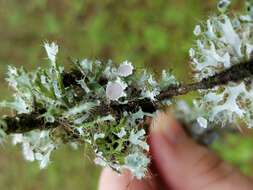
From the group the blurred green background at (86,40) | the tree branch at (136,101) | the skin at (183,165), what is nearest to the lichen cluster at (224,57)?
the tree branch at (136,101)

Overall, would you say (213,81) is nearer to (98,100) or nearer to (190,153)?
(98,100)

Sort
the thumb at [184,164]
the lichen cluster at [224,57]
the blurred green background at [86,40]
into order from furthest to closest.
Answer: the blurred green background at [86,40] → the thumb at [184,164] → the lichen cluster at [224,57]

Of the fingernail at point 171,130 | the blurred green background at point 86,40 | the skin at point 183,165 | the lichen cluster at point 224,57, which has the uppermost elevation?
the blurred green background at point 86,40

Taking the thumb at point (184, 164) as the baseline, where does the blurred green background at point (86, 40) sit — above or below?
above

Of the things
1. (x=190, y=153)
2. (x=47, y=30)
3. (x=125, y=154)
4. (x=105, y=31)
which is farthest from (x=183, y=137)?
(x=47, y=30)

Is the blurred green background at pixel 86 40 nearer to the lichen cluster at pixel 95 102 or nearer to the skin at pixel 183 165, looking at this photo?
the skin at pixel 183 165

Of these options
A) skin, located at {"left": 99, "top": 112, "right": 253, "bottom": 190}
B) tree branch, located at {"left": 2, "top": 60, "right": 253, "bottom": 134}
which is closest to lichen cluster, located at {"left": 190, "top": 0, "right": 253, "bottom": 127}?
tree branch, located at {"left": 2, "top": 60, "right": 253, "bottom": 134}

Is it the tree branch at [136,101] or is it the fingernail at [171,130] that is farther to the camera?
the fingernail at [171,130]
